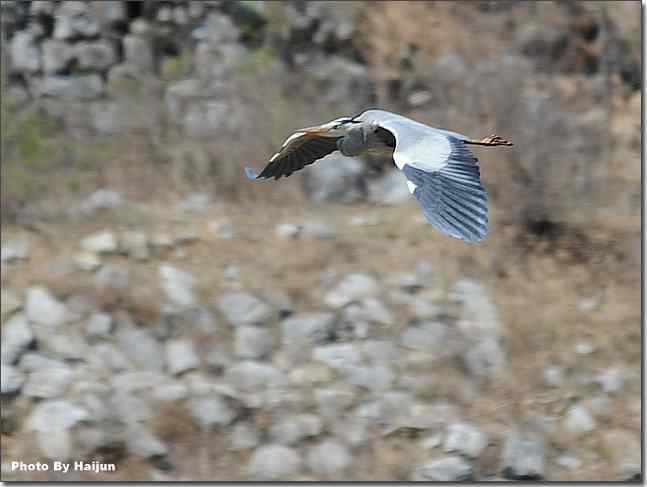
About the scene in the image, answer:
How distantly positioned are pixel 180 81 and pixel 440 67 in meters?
1.60

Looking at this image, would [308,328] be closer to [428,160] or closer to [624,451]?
[624,451]

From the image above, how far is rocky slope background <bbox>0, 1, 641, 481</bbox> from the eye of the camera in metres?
6.47

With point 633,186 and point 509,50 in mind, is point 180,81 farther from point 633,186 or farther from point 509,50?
point 633,186

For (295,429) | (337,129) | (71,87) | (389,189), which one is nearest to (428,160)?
(337,129)

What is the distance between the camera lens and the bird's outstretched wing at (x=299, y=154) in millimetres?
4332

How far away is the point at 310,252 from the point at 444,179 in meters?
3.49

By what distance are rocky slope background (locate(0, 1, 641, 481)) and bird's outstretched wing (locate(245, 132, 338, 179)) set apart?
2.37 metres

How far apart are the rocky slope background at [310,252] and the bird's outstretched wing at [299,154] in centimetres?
237

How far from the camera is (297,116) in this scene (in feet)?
24.9

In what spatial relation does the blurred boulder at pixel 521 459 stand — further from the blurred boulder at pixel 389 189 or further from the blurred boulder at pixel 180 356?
the blurred boulder at pixel 180 356

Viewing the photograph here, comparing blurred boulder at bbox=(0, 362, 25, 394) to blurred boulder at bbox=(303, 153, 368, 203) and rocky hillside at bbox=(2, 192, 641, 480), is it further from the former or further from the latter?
blurred boulder at bbox=(303, 153, 368, 203)

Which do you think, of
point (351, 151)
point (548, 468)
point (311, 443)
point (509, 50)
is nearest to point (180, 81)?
point (509, 50)

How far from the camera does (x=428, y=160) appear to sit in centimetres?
364

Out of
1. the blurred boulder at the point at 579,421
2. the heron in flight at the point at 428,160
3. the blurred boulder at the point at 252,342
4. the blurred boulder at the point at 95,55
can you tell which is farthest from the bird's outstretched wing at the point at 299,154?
the blurred boulder at the point at 95,55
